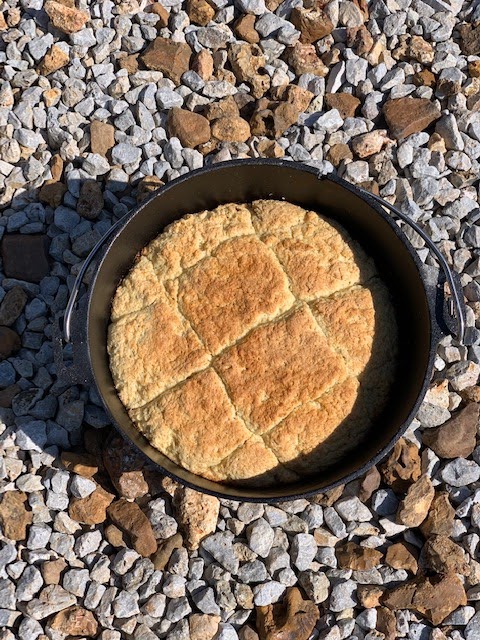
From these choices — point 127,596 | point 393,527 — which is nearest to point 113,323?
point 127,596

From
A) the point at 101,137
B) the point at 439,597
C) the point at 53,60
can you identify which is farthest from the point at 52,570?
the point at 53,60

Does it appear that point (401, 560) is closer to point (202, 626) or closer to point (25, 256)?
point (202, 626)

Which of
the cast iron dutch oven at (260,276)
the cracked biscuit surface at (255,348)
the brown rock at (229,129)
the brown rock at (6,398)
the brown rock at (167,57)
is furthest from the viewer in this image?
the brown rock at (167,57)

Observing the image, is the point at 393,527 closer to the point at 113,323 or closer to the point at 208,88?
the point at 113,323

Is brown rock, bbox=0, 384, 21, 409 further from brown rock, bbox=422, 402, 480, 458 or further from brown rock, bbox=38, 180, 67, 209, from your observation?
brown rock, bbox=422, 402, 480, 458

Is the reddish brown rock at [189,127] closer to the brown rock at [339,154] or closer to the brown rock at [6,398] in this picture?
the brown rock at [339,154]

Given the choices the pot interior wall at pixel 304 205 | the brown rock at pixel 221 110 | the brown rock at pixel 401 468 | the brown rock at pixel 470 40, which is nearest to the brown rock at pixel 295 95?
the brown rock at pixel 221 110
